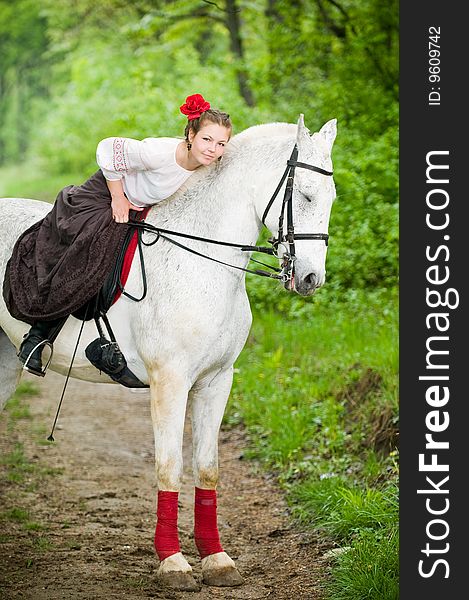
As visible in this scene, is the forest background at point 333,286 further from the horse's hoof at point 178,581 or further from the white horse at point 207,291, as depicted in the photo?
the white horse at point 207,291

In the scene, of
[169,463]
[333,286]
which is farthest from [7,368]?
[333,286]

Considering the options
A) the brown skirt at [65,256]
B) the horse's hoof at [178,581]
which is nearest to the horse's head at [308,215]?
the brown skirt at [65,256]

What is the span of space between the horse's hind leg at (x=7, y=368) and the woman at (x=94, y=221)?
51 centimetres

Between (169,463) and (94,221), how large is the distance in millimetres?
1341

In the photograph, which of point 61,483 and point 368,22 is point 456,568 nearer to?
point 61,483

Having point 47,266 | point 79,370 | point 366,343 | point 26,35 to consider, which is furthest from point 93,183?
point 26,35

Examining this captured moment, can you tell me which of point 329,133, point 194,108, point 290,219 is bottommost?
point 290,219

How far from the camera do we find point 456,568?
421cm

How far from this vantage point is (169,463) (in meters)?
5.02

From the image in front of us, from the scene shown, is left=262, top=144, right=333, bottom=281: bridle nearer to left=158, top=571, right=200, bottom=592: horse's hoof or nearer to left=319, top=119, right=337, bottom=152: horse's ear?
left=319, top=119, right=337, bottom=152: horse's ear

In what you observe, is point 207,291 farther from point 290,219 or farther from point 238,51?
point 238,51

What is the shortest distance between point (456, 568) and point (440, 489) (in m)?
0.35

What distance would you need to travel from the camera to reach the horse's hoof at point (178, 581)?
5.00m

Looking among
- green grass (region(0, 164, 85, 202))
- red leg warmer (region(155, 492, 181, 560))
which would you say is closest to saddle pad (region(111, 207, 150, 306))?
red leg warmer (region(155, 492, 181, 560))
